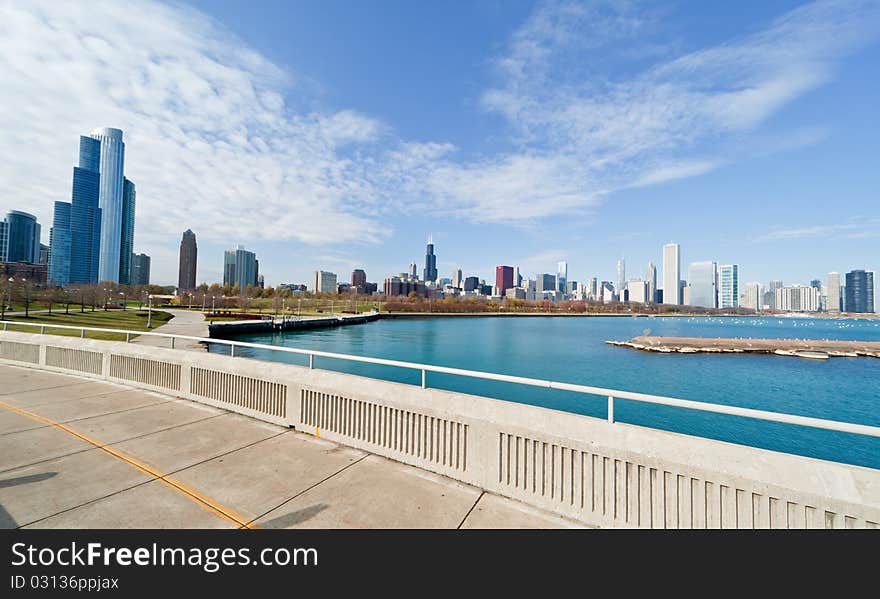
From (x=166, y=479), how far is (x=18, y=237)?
265593mm

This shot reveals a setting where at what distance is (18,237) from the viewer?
176m

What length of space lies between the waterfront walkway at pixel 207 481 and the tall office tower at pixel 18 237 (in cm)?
24316

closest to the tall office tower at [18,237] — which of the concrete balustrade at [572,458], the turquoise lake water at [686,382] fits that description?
the turquoise lake water at [686,382]

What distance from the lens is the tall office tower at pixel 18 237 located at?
16900cm

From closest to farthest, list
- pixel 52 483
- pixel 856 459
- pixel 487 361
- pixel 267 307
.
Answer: pixel 52 483
pixel 856 459
pixel 487 361
pixel 267 307

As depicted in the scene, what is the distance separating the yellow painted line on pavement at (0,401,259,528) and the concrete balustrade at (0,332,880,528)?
5.95 ft

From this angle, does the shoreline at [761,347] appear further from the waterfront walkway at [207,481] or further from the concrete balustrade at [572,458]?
the waterfront walkway at [207,481]

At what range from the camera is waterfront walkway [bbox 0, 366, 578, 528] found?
3422 millimetres

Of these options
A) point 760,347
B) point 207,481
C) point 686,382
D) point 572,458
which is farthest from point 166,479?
point 760,347

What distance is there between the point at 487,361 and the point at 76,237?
849 ft

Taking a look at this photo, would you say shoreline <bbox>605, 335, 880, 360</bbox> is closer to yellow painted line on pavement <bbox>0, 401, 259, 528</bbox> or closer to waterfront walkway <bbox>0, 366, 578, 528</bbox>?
waterfront walkway <bbox>0, 366, 578, 528</bbox>
